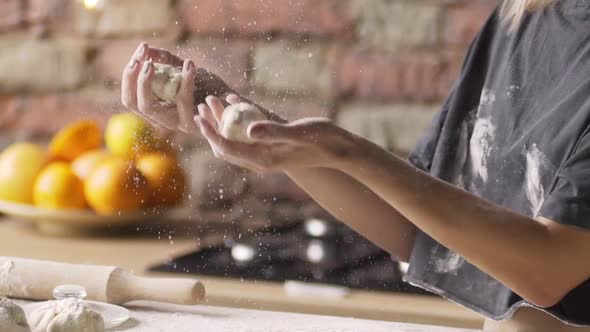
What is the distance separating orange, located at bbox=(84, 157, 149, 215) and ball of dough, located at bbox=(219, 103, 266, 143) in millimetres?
403

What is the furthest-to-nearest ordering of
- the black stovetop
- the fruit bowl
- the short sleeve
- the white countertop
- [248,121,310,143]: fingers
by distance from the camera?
the fruit bowl, the black stovetop, the white countertop, the short sleeve, [248,121,310,143]: fingers

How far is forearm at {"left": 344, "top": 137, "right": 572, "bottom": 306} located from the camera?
673 mm

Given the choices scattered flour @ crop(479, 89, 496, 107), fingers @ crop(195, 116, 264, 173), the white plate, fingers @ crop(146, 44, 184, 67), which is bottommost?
the white plate

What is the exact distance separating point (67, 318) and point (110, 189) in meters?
0.37

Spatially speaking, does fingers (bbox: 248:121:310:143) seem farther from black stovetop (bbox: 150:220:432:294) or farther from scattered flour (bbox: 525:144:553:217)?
black stovetop (bbox: 150:220:432:294)

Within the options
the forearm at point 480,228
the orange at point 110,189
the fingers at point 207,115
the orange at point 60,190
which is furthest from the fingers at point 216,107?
the orange at point 60,190

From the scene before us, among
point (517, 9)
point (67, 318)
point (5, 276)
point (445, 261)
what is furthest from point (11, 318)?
point (517, 9)

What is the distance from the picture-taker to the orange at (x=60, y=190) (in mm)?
1111

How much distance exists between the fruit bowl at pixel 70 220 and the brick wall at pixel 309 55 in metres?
0.12

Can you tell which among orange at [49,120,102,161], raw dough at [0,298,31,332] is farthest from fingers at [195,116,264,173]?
orange at [49,120,102,161]

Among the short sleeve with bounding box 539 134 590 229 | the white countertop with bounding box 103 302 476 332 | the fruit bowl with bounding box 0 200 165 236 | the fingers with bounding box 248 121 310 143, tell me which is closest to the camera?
the fingers with bounding box 248 121 310 143

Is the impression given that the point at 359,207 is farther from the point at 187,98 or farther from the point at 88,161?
the point at 88,161

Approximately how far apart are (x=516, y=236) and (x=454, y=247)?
0.14ft

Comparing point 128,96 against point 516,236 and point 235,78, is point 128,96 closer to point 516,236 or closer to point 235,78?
point 235,78
